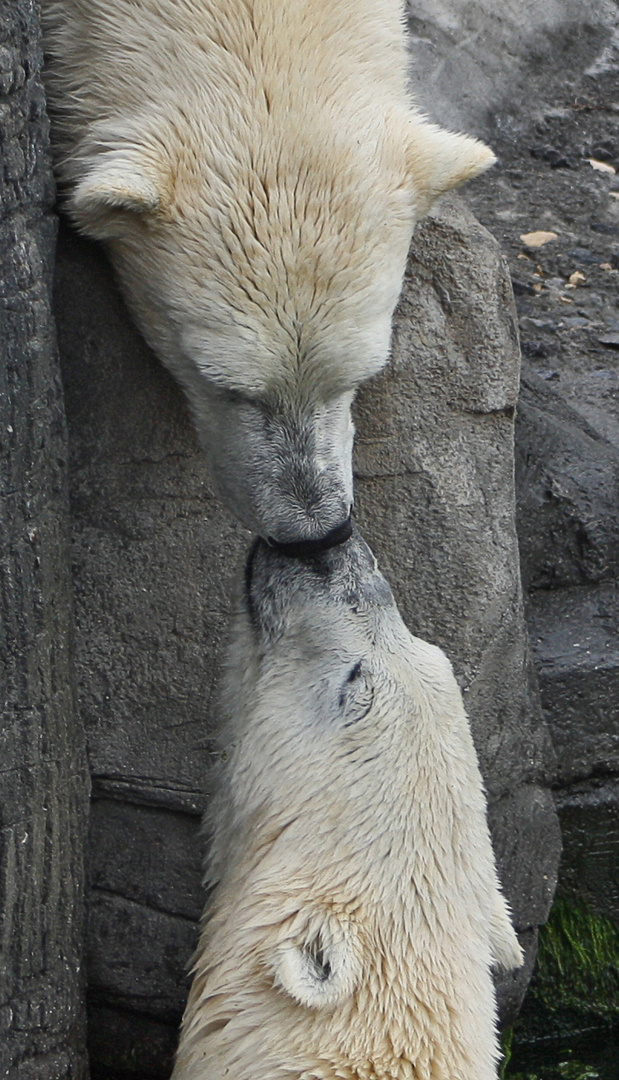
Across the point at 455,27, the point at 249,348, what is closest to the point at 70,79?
the point at 249,348

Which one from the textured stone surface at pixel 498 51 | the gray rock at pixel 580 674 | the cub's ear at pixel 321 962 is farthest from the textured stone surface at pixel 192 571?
the textured stone surface at pixel 498 51

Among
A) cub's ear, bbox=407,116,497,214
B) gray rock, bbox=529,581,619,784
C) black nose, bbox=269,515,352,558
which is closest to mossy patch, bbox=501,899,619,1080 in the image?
gray rock, bbox=529,581,619,784

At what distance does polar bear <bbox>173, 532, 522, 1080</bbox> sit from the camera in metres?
2.31

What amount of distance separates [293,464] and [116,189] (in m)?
0.58

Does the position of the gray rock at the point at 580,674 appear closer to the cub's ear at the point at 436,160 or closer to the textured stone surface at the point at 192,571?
the textured stone surface at the point at 192,571

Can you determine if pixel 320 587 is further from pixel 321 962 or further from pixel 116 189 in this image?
pixel 116 189

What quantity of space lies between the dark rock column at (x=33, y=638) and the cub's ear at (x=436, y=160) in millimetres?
722

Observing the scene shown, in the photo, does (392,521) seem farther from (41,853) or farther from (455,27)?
(455,27)

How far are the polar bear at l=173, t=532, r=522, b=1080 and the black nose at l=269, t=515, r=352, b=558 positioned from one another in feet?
0.10

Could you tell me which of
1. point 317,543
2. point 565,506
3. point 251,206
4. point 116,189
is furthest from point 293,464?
point 565,506

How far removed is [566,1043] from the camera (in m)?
3.78

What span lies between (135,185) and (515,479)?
1646 millimetres

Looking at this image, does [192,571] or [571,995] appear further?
[571,995]

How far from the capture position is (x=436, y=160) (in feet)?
9.01
